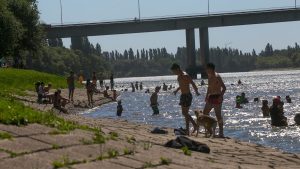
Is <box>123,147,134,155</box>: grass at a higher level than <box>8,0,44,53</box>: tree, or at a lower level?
lower

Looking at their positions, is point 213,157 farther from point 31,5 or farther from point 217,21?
point 217,21

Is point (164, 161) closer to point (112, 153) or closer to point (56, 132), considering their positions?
point (112, 153)

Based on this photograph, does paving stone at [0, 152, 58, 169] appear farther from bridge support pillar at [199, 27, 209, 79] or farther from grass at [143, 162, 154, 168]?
bridge support pillar at [199, 27, 209, 79]

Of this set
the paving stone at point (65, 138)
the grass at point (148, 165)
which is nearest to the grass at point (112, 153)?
the grass at point (148, 165)

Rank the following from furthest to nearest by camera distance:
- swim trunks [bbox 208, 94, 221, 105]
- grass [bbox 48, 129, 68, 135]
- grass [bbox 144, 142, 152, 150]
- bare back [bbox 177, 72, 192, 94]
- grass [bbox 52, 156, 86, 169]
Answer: bare back [bbox 177, 72, 192, 94], swim trunks [bbox 208, 94, 221, 105], grass [bbox 144, 142, 152, 150], grass [bbox 48, 129, 68, 135], grass [bbox 52, 156, 86, 169]

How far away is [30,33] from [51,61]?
89743mm

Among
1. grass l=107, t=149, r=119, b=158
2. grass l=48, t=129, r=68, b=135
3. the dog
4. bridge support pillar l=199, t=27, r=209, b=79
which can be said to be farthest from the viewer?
bridge support pillar l=199, t=27, r=209, b=79

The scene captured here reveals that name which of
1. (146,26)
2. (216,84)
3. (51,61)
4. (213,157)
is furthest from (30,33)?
(51,61)

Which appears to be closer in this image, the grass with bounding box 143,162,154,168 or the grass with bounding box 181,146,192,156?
the grass with bounding box 143,162,154,168

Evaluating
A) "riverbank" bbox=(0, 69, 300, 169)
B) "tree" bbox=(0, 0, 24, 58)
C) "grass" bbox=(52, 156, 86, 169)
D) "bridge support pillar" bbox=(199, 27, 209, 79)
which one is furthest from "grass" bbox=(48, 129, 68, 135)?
"bridge support pillar" bbox=(199, 27, 209, 79)

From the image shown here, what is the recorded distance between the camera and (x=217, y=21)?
10381 cm

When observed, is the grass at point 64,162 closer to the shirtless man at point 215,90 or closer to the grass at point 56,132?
the grass at point 56,132

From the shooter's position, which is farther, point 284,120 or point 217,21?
point 217,21

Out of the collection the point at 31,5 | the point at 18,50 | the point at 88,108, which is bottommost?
the point at 88,108
